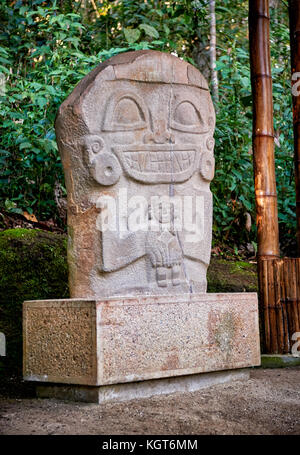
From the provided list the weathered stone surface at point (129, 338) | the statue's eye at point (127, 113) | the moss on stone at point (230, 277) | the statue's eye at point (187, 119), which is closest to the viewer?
the weathered stone surface at point (129, 338)

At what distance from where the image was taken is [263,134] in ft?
16.6

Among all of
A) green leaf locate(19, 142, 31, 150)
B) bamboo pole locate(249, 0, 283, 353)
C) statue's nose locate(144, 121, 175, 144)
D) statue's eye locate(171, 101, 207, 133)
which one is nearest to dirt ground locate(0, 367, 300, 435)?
bamboo pole locate(249, 0, 283, 353)

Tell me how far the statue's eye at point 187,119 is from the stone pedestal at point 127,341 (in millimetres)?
1180

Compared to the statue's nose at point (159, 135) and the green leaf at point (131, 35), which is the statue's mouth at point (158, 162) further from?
the green leaf at point (131, 35)

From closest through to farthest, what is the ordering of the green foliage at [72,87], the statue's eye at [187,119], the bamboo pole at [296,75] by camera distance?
the statue's eye at [187,119], the bamboo pole at [296,75], the green foliage at [72,87]

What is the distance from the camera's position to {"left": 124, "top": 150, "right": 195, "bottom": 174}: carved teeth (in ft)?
13.3

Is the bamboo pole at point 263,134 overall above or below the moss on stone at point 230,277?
above

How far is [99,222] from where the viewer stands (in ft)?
12.8

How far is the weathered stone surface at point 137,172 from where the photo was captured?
3.91 m

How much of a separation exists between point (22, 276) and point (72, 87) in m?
2.07

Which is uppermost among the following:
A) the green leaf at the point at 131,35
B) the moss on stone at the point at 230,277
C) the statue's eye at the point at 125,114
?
the green leaf at the point at 131,35

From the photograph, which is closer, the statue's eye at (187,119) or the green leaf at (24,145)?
the statue's eye at (187,119)

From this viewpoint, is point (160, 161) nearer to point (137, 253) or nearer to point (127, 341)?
point (137, 253)

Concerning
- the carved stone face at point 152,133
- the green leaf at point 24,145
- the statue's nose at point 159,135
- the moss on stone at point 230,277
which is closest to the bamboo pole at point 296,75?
the moss on stone at point 230,277
